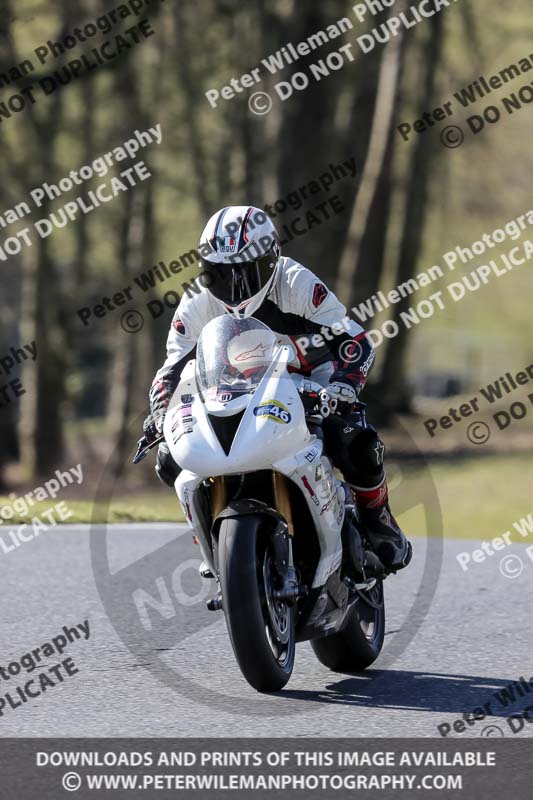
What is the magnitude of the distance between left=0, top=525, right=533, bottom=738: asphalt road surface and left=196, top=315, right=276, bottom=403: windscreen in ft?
4.26

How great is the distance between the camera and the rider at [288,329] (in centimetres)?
607

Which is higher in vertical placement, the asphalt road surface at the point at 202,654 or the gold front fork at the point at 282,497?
the gold front fork at the point at 282,497

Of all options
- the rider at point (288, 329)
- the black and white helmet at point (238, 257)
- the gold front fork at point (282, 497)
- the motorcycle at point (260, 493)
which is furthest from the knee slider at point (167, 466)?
the black and white helmet at point (238, 257)

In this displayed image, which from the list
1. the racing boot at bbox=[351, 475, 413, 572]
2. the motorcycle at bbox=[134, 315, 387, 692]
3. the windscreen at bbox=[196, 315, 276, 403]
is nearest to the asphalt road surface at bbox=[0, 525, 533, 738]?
the motorcycle at bbox=[134, 315, 387, 692]

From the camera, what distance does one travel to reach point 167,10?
88.3 ft

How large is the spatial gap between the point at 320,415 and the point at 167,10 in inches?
873

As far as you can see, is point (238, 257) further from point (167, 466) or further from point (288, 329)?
point (167, 466)

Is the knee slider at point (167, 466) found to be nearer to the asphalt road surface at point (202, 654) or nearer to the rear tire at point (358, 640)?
the asphalt road surface at point (202, 654)

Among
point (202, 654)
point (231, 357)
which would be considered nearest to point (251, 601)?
point (231, 357)

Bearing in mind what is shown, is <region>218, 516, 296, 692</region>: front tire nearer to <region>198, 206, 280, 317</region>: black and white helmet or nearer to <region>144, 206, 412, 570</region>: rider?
<region>144, 206, 412, 570</region>: rider

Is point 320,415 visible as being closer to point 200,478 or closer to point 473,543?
point 200,478

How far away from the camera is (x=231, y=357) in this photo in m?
5.92

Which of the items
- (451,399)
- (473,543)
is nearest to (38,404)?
(451,399)

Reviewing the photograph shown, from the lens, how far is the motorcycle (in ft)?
18.4
